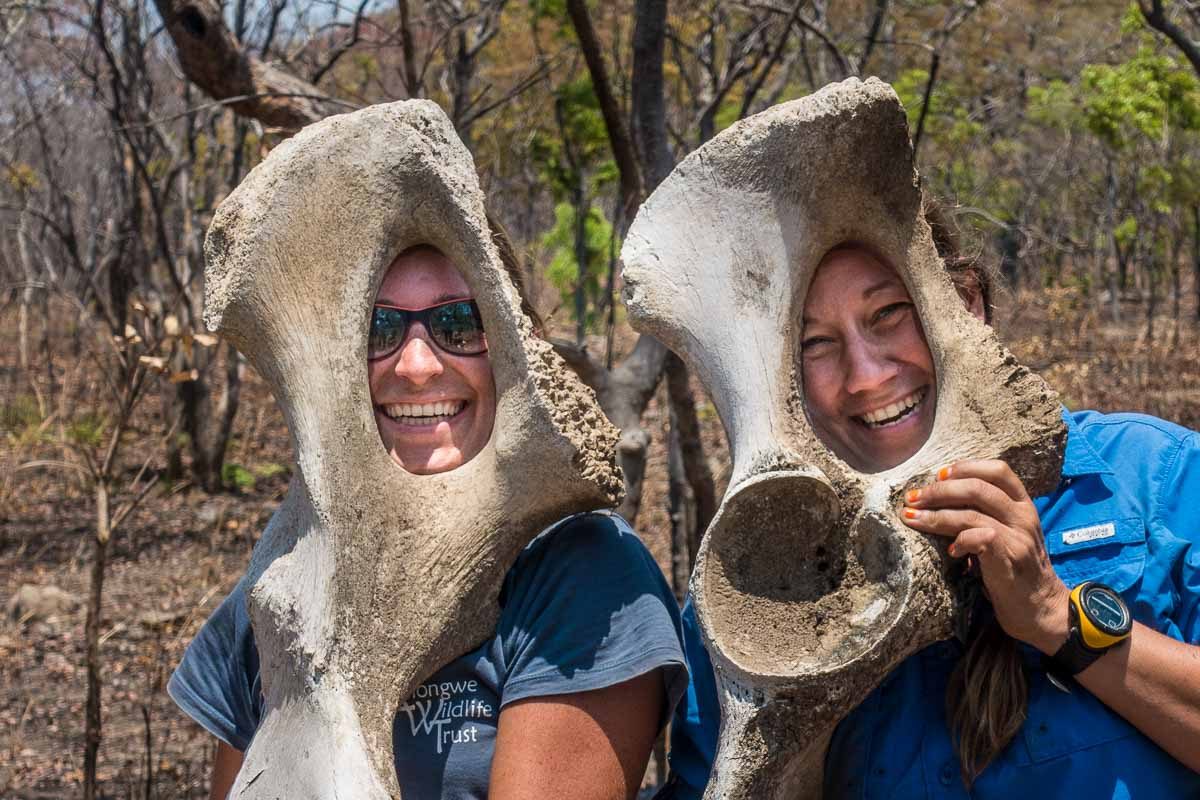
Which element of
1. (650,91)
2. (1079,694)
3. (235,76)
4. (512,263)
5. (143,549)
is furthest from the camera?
(143,549)

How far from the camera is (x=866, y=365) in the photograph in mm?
1750

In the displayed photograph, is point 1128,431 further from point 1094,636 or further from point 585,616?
point 585,616

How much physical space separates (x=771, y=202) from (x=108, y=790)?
3.48 metres

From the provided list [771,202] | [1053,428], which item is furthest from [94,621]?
[1053,428]

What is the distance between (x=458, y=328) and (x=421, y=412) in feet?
0.43

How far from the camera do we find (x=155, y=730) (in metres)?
4.84

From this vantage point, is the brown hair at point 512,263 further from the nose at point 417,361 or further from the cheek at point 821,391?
the cheek at point 821,391

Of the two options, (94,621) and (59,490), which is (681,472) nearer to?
(94,621)

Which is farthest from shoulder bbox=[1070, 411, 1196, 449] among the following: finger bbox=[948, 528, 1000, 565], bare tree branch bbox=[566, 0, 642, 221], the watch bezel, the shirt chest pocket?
bare tree branch bbox=[566, 0, 642, 221]

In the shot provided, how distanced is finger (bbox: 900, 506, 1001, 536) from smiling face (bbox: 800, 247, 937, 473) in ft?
0.52

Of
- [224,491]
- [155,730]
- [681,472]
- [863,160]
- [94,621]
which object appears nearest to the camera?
[863,160]

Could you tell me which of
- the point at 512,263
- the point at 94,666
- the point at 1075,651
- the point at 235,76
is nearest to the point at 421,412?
the point at 512,263

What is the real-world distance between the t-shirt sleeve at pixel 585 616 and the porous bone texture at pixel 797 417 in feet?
0.44

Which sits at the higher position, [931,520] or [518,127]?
[518,127]
